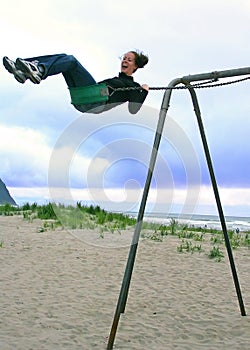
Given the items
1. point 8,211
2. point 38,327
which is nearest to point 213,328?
point 38,327

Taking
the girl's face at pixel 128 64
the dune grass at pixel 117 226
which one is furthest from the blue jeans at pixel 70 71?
the dune grass at pixel 117 226

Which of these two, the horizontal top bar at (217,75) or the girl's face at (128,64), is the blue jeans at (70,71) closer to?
the girl's face at (128,64)

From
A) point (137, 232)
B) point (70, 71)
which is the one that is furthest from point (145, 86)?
point (137, 232)

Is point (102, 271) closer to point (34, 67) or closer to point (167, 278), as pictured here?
point (167, 278)

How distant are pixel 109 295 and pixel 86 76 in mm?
3102

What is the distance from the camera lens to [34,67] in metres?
3.98

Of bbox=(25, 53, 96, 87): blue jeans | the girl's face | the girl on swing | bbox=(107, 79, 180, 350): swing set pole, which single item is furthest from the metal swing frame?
bbox=(25, 53, 96, 87): blue jeans

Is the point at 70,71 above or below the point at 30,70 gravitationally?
above

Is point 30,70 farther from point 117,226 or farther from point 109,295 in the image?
point 117,226

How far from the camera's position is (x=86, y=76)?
452 centimetres

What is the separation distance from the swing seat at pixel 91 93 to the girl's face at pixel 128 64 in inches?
22.1

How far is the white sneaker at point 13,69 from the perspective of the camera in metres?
3.99

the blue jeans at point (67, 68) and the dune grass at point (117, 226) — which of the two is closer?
the blue jeans at point (67, 68)

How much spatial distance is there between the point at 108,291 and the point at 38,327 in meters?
1.78
